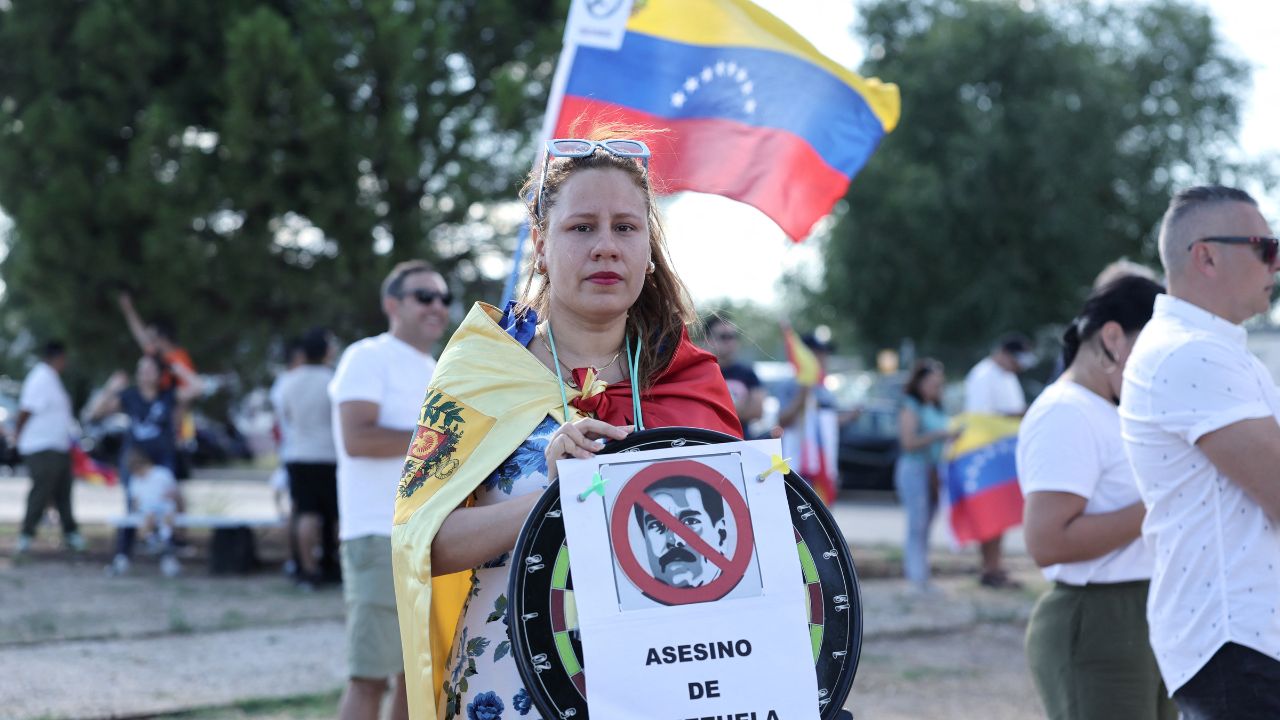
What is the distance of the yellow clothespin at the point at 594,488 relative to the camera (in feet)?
7.58

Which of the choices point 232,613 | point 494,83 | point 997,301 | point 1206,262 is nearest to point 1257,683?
point 1206,262

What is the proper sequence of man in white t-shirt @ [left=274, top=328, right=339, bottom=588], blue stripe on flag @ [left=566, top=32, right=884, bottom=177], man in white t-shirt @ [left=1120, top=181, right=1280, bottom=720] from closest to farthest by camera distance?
man in white t-shirt @ [left=1120, top=181, right=1280, bottom=720]
blue stripe on flag @ [left=566, top=32, right=884, bottom=177]
man in white t-shirt @ [left=274, top=328, right=339, bottom=588]

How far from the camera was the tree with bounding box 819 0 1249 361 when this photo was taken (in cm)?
3200

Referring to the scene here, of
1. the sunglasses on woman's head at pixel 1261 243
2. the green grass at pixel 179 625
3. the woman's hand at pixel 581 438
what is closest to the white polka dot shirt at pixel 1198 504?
the sunglasses on woman's head at pixel 1261 243

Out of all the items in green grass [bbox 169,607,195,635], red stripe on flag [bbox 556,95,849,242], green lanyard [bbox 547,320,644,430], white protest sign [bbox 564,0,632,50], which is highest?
white protest sign [bbox 564,0,632,50]

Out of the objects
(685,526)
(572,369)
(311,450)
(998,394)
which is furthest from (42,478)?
(685,526)

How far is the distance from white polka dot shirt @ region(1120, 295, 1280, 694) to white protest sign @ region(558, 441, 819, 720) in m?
1.38

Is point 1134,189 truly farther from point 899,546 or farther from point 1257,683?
point 1257,683

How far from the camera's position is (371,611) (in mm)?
5125

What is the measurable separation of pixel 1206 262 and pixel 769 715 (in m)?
1.89

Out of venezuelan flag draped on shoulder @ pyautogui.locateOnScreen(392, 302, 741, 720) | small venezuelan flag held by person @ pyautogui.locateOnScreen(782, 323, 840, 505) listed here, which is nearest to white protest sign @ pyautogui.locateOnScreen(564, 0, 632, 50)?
venezuelan flag draped on shoulder @ pyautogui.locateOnScreen(392, 302, 741, 720)

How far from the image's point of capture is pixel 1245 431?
3.16 m

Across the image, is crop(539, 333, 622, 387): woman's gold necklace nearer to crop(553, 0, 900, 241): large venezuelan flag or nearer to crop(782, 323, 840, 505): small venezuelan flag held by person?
crop(553, 0, 900, 241): large venezuelan flag

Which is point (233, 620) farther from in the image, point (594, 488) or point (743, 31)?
point (594, 488)
